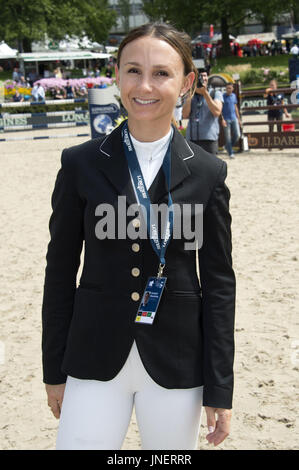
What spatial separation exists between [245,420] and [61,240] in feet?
7.56

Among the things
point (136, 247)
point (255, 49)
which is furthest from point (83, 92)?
point (136, 247)

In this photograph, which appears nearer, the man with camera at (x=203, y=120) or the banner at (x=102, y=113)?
the man with camera at (x=203, y=120)

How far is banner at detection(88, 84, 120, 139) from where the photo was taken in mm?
14078

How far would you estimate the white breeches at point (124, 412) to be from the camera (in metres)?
1.85

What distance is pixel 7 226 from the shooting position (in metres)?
9.17

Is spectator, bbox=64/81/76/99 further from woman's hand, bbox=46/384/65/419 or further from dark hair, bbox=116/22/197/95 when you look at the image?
woman's hand, bbox=46/384/65/419

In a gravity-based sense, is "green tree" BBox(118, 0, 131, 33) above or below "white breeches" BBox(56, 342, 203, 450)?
above

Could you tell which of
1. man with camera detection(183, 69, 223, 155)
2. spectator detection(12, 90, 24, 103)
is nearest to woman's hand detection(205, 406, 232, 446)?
man with camera detection(183, 69, 223, 155)

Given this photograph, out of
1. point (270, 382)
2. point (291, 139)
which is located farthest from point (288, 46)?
point (270, 382)

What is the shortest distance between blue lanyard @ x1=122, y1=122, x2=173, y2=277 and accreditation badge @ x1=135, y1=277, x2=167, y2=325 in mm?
30

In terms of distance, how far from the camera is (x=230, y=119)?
14789mm

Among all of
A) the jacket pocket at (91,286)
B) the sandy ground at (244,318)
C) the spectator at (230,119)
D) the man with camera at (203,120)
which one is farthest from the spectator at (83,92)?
the jacket pocket at (91,286)

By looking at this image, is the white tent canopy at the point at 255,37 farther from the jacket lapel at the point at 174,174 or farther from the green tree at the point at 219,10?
the jacket lapel at the point at 174,174
